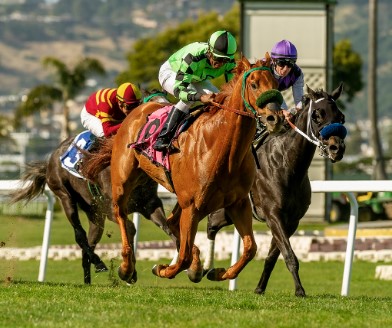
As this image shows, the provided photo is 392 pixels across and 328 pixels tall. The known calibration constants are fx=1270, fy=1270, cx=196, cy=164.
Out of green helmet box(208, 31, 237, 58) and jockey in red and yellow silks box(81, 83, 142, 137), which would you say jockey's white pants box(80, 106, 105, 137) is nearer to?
jockey in red and yellow silks box(81, 83, 142, 137)

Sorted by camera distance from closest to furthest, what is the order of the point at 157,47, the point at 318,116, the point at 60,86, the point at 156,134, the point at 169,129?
the point at 169,129 < the point at 156,134 < the point at 318,116 < the point at 60,86 < the point at 157,47

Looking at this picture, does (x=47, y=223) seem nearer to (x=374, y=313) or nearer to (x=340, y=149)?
(x=340, y=149)

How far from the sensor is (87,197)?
35.5ft

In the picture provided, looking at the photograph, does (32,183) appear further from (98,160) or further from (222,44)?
(222,44)

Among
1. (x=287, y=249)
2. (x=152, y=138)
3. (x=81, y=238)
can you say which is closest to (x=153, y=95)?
(x=81, y=238)

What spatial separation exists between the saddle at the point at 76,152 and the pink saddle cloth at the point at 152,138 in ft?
5.00

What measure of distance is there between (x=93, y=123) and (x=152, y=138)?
2.02 metres

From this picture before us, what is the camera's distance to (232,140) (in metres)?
7.81

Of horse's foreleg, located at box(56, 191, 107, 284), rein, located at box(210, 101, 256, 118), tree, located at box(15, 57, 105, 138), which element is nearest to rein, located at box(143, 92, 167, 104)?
horse's foreleg, located at box(56, 191, 107, 284)

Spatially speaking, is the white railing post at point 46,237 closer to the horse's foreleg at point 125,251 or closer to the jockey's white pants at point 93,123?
the jockey's white pants at point 93,123

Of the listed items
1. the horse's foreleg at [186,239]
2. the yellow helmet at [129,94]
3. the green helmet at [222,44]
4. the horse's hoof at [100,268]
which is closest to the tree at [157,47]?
the yellow helmet at [129,94]

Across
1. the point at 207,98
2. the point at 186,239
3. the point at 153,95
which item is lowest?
the point at 186,239

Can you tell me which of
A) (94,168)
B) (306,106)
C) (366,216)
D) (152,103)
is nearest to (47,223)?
(94,168)

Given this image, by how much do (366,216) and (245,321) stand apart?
16025 mm
